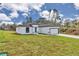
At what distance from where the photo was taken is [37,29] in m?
3.75

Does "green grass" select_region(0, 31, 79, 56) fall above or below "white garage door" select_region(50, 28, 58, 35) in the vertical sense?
below

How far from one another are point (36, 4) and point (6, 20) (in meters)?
0.42

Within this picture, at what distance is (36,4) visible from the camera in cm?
368

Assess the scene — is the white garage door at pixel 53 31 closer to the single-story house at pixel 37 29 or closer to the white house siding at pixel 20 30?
the single-story house at pixel 37 29

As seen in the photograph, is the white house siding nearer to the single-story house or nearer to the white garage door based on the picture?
the single-story house

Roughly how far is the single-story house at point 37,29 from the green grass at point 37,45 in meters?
0.06

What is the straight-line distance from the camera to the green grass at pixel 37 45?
3676mm

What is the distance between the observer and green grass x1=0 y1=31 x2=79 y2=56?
145 inches

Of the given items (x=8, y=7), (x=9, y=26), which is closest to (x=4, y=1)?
(x=8, y=7)

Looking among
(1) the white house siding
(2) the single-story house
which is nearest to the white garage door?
(2) the single-story house

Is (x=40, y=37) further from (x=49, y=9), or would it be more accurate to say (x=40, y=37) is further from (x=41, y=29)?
(x=49, y=9)

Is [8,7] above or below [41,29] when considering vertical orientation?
above

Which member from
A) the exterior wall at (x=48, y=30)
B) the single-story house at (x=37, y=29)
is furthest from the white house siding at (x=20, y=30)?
Result: the exterior wall at (x=48, y=30)

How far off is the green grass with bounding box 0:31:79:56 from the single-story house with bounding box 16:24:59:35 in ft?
0.18
